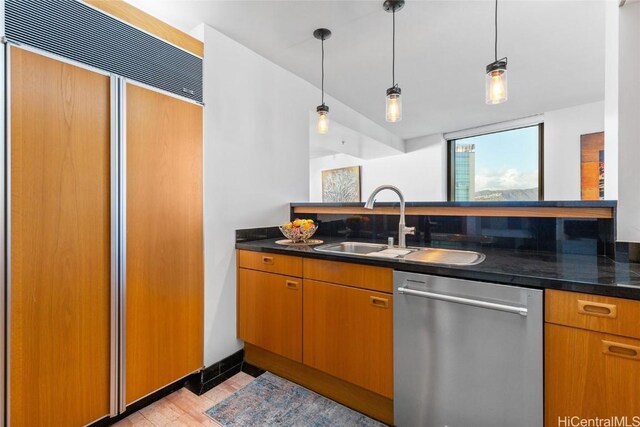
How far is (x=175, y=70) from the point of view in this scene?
176cm

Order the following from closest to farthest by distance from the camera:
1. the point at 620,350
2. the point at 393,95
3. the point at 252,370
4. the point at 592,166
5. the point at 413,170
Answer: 1. the point at 620,350
2. the point at 393,95
3. the point at 252,370
4. the point at 592,166
5. the point at 413,170

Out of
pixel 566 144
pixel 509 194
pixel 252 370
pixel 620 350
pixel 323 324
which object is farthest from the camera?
pixel 509 194

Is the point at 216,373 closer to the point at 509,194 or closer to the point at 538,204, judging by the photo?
the point at 538,204

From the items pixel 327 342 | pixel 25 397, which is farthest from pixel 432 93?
pixel 25 397

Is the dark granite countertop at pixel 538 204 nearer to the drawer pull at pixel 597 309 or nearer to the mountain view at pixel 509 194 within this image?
the drawer pull at pixel 597 309

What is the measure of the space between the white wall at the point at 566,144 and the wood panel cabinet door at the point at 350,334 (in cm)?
351

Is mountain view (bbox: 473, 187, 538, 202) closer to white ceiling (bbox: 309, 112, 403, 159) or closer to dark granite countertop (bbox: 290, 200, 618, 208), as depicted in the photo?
white ceiling (bbox: 309, 112, 403, 159)

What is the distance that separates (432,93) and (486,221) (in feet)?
6.41

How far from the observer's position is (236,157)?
212cm

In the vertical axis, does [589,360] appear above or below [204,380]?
above

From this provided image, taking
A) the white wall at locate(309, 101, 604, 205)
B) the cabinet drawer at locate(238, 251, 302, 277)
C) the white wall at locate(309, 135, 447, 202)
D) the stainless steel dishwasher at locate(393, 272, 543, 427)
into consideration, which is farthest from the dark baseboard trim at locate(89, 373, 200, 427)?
the white wall at locate(309, 135, 447, 202)

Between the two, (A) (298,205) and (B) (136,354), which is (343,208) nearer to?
(A) (298,205)

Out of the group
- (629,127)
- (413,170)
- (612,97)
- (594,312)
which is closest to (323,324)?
(594,312)

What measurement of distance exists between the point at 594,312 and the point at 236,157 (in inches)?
79.9
